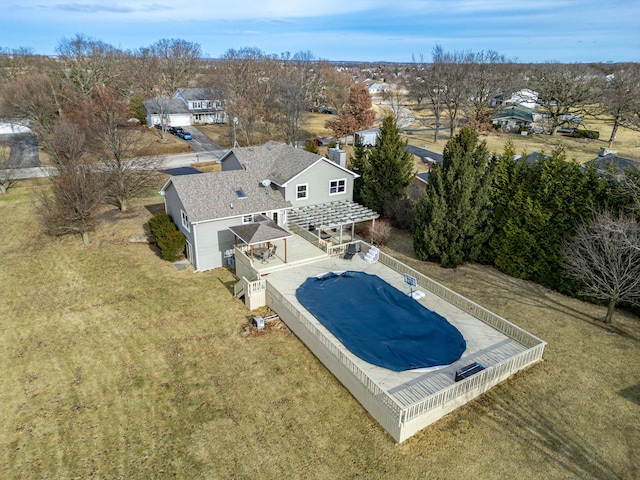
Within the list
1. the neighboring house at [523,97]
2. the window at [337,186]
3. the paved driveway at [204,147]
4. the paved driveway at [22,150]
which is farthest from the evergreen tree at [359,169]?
the neighboring house at [523,97]

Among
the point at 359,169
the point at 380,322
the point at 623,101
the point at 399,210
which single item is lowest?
the point at 380,322

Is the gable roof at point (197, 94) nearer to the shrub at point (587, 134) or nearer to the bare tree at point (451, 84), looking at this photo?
the bare tree at point (451, 84)

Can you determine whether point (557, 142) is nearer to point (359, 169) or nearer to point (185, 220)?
point (359, 169)

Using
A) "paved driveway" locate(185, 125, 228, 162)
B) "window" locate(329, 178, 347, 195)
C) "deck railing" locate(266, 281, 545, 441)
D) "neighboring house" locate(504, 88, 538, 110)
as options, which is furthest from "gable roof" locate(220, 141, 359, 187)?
"neighboring house" locate(504, 88, 538, 110)

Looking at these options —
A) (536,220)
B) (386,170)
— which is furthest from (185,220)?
(536,220)

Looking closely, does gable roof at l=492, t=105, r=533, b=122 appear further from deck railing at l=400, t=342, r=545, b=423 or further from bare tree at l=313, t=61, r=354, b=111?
deck railing at l=400, t=342, r=545, b=423
